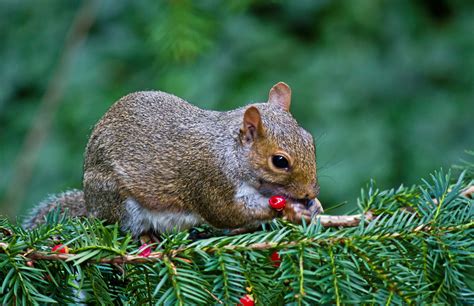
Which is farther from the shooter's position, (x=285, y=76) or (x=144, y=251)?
(x=285, y=76)

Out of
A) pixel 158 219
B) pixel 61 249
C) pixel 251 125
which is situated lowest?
pixel 61 249

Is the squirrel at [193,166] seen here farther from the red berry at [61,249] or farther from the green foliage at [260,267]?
the red berry at [61,249]

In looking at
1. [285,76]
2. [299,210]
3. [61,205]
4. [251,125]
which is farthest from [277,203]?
[285,76]

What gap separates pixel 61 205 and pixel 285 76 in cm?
121

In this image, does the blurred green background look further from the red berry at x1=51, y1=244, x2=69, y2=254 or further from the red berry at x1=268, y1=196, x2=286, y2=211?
the red berry at x1=51, y1=244, x2=69, y2=254

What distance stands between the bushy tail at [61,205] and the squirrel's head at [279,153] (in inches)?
18.4

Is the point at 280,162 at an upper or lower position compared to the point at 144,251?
upper

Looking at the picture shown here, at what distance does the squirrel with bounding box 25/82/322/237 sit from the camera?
1.74m

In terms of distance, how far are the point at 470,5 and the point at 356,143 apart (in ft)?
2.58

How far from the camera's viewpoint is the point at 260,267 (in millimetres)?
1290

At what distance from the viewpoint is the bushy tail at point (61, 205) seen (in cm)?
194

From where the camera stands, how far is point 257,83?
2799 mm

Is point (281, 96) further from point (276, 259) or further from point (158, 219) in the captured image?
point (276, 259)

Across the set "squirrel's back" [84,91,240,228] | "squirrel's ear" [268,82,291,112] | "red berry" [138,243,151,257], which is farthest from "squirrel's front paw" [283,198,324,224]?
"red berry" [138,243,151,257]
